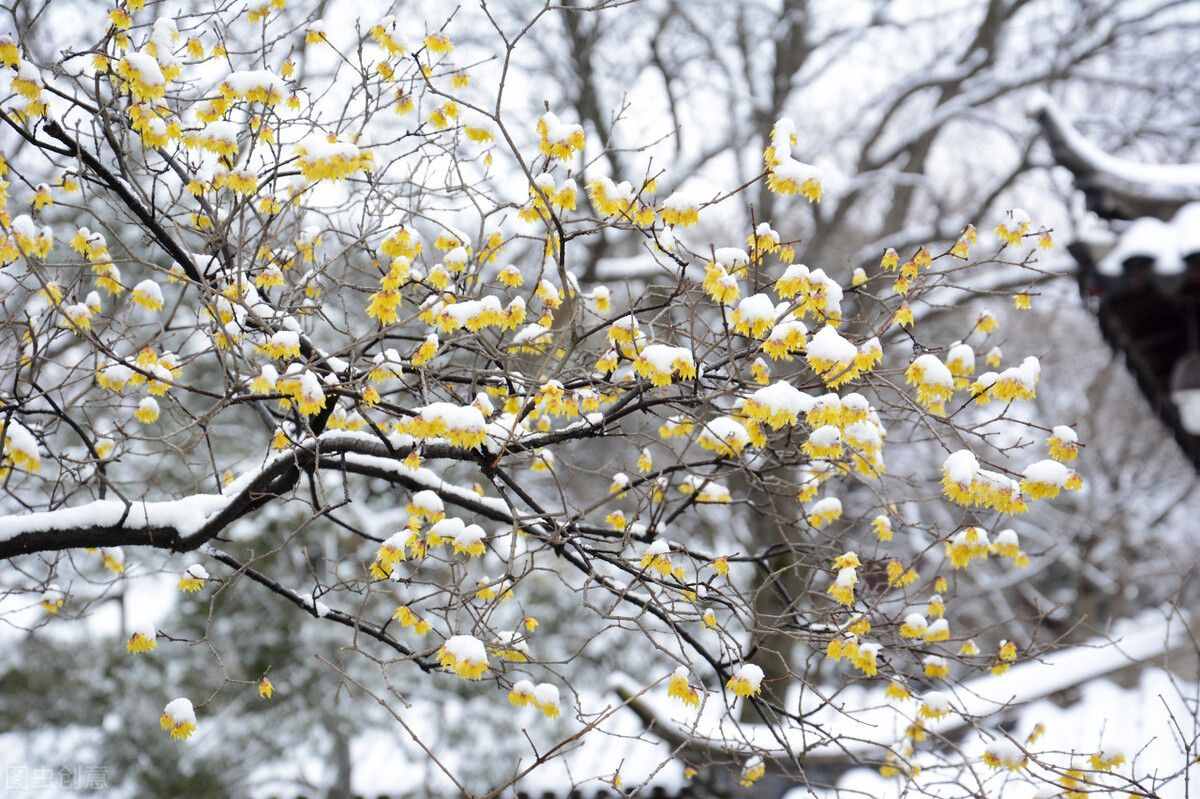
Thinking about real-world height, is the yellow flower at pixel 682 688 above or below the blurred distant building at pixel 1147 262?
below

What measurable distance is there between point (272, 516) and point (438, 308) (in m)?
6.00

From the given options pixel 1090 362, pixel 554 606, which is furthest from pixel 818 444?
pixel 1090 362

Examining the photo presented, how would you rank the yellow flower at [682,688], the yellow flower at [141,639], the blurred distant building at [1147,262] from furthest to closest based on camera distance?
the blurred distant building at [1147,262], the yellow flower at [141,639], the yellow flower at [682,688]

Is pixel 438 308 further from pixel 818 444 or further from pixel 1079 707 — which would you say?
pixel 1079 707

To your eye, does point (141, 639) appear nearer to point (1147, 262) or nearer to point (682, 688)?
point (682, 688)

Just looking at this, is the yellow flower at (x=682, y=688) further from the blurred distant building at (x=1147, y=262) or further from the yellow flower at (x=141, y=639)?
the blurred distant building at (x=1147, y=262)

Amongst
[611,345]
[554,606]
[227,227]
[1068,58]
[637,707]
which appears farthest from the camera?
[1068,58]

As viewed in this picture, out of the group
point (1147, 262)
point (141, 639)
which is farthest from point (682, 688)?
point (1147, 262)

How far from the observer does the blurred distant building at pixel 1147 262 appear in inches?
169

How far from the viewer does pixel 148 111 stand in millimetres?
3061

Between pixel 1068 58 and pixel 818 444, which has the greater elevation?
pixel 1068 58

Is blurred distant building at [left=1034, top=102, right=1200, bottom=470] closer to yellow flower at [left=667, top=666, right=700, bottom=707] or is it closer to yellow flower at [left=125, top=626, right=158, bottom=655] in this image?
yellow flower at [left=667, top=666, right=700, bottom=707]

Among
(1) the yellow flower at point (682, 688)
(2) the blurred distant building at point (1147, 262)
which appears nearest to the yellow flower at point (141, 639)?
(1) the yellow flower at point (682, 688)

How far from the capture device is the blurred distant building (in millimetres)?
4289
